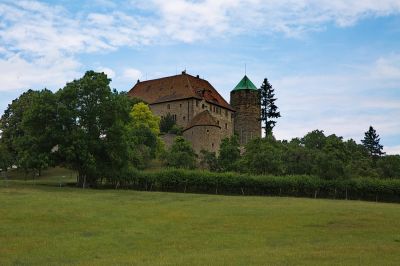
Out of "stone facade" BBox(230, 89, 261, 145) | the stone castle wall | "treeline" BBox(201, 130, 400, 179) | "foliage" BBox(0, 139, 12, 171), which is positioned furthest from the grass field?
"stone facade" BBox(230, 89, 261, 145)

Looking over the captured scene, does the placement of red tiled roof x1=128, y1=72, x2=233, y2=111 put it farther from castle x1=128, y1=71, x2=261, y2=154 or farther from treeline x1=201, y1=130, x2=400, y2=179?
treeline x1=201, y1=130, x2=400, y2=179

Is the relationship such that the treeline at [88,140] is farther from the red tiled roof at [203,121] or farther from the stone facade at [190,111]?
the stone facade at [190,111]

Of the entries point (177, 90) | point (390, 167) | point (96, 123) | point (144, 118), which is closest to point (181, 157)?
point (144, 118)

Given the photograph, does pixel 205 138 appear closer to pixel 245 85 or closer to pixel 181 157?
pixel 181 157

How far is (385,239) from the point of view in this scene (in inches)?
960

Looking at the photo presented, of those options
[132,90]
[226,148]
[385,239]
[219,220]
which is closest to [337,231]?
[385,239]

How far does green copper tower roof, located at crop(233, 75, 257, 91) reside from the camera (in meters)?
114

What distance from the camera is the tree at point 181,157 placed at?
Result: 75375 millimetres

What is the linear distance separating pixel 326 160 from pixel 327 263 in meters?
45.8

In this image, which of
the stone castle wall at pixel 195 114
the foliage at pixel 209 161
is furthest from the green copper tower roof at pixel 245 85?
the foliage at pixel 209 161

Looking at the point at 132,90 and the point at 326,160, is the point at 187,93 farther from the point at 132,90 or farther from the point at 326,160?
the point at 326,160

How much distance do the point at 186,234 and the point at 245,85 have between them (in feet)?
299

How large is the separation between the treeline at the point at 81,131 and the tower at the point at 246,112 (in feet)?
178

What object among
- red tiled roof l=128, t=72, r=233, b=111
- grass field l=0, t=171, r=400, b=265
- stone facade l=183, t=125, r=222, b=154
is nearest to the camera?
grass field l=0, t=171, r=400, b=265
